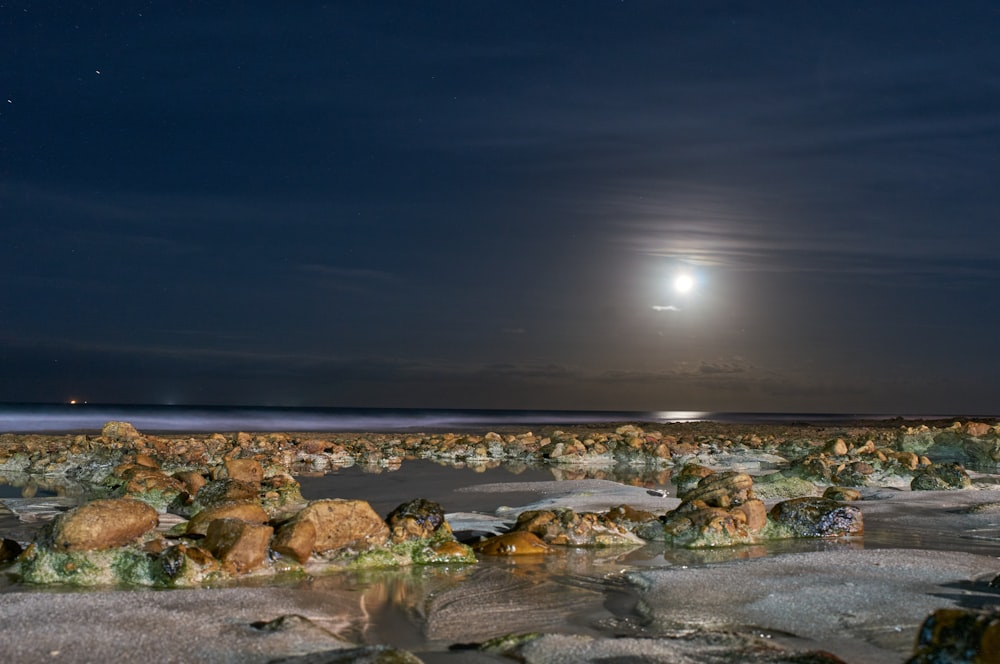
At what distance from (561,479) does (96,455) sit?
998 centimetres

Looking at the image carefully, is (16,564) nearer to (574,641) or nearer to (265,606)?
(265,606)

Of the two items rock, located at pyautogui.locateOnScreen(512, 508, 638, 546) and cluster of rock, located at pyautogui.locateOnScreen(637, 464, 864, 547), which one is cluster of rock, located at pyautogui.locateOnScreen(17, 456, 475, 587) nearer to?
rock, located at pyautogui.locateOnScreen(512, 508, 638, 546)

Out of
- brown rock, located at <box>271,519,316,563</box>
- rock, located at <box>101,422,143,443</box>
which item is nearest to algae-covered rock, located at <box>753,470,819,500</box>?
brown rock, located at <box>271,519,316,563</box>

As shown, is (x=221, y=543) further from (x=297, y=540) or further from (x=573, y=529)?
(x=573, y=529)

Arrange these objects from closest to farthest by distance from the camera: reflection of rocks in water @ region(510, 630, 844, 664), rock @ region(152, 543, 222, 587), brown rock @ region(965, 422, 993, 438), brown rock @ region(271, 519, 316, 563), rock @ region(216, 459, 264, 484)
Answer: reflection of rocks in water @ region(510, 630, 844, 664)
rock @ region(152, 543, 222, 587)
brown rock @ region(271, 519, 316, 563)
rock @ region(216, 459, 264, 484)
brown rock @ region(965, 422, 993, 438)

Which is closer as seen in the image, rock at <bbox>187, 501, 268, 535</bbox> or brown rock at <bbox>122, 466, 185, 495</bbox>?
rock at <bbox>187, 501, 268, 535</bbox>

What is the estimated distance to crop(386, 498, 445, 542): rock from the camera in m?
7.52

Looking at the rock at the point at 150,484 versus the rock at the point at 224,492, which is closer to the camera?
the rock at the point at 224,492

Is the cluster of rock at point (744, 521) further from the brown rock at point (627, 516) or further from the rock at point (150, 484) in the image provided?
the rock at point (150, 484)

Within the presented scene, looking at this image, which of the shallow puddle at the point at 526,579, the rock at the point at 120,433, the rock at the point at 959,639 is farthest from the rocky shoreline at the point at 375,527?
the rock at the point at 120,433

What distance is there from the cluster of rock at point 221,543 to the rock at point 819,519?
3.52m

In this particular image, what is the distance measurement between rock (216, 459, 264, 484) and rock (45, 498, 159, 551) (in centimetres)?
545

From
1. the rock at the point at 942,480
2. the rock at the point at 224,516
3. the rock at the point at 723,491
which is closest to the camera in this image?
the rock at the point at 224,516

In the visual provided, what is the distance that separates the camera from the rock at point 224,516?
7498 mm
